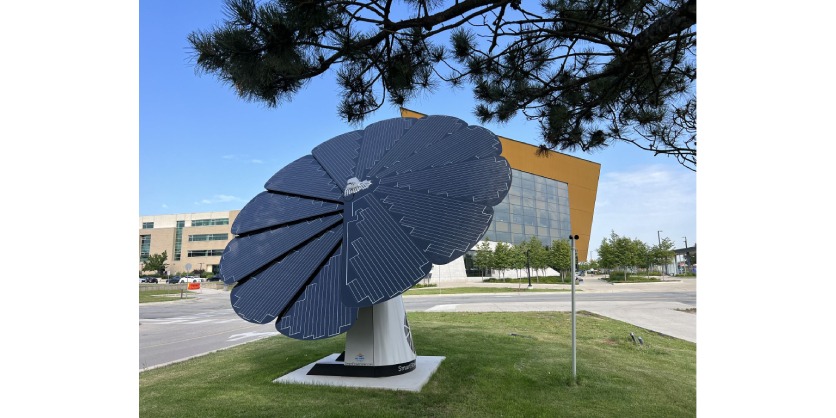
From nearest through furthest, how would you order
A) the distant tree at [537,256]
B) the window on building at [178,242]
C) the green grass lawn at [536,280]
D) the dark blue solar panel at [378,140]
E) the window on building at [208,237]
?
the dark blue solar panel at [378,140]
the distant tree at [537,256]
the green grass lawn at [536,280]
the window on building at [208,237]
the window on building at [178,242]

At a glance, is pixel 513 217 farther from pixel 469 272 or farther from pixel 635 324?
pixel 635 324

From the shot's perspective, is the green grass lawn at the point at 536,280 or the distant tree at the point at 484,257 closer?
the distant tree at the point at 484,257

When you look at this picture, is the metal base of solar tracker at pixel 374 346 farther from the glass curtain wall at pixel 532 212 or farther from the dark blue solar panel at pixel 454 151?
the glass curtain wall at pixel 532 212

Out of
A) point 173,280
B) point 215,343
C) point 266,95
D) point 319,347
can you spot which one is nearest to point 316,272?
point 266,95

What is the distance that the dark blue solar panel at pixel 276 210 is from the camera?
18.3 feet

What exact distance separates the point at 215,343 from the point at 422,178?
30.8 ft

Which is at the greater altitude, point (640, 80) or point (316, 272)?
point (640, 80)

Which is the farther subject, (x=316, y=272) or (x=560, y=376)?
(x=560, y=376)

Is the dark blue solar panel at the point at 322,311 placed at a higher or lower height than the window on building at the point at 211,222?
lower

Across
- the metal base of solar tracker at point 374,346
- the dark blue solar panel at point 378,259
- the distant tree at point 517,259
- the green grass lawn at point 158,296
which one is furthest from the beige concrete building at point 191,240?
the dark blue solar panel at point 378,259

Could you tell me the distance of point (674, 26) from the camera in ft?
9.53

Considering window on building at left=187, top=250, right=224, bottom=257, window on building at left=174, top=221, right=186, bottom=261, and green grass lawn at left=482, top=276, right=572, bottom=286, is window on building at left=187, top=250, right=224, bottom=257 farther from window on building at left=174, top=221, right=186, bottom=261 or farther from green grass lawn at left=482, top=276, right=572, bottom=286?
green grass lawn at left=482, top=276, right=572, bottom=286

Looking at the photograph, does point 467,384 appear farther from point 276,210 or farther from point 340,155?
point 340,155

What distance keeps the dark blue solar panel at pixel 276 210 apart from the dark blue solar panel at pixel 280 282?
0.50m
